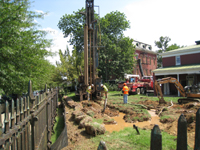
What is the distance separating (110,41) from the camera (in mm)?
31891

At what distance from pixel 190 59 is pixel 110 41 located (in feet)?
45.4

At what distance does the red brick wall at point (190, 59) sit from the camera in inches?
908

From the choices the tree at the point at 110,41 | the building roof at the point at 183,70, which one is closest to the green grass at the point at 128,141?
the building roof at the point at 183,70

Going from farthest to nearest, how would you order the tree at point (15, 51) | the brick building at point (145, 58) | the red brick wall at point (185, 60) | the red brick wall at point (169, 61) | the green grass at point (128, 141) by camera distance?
the brick building at point (145, 58) < the red brick wall at point (169, 61) < the red brick wall at point (185, 60) < the tree at point (15, 51) < the green grass at point (128, 141)

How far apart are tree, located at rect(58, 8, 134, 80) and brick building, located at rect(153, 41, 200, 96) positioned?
834 centimetres

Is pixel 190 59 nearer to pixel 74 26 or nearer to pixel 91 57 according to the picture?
pixel 91 57

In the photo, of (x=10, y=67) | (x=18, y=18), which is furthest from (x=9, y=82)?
(x=18, y=18)

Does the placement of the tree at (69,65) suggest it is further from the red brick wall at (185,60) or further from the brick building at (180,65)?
the red brick wall at (185,60)

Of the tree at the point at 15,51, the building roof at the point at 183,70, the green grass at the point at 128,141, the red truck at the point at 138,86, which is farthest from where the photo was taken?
the red truck at the point at 138,86

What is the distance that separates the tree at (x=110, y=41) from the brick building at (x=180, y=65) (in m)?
8.34

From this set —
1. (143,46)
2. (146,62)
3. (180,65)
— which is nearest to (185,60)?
(180,65)

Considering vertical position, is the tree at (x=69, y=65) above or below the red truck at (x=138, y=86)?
above

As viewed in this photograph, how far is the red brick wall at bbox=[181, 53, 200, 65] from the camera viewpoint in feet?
75.7

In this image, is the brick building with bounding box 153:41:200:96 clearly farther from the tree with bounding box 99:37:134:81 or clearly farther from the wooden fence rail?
the wooden fence rail
